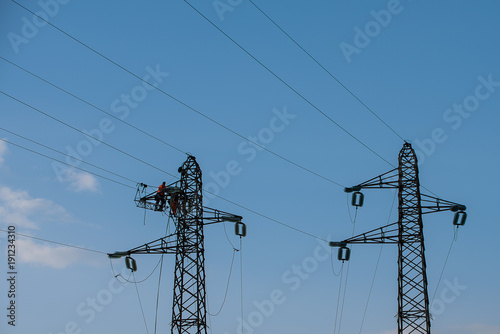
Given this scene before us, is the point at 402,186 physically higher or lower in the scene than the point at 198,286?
higher

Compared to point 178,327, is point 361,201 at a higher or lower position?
higher

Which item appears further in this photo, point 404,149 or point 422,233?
point 404,149

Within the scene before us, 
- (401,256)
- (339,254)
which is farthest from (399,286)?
(339,254)

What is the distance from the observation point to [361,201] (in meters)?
43.8

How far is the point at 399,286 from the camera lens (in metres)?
38.8

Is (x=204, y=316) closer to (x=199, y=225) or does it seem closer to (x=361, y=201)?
(x=199, y=225)

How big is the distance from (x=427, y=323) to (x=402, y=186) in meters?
7.90

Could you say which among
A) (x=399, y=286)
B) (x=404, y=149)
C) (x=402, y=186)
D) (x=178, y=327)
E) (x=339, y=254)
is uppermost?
(x=404, y=149)

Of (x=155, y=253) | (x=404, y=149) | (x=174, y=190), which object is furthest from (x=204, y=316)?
(x=404, y=149)

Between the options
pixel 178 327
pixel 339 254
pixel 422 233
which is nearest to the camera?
pixel 178 327

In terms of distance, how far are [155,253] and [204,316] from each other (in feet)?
14.7

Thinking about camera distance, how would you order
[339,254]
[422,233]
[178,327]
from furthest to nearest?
[339,254]
[422,233]
[178,327]

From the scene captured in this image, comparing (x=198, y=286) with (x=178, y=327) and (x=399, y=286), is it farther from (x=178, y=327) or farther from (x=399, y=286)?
(x=399, y=286)

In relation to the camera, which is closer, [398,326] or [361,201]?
[398,326]
